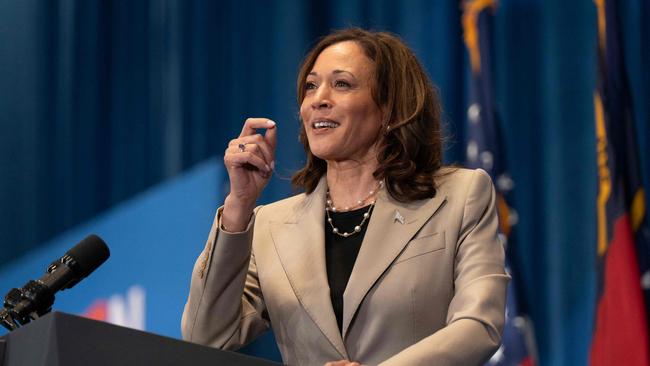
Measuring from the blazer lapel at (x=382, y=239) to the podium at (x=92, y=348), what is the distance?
24.1 inches

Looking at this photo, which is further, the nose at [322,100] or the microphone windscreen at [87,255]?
the nose at [322,100]

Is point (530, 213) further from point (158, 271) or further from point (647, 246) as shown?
point (158, 271)

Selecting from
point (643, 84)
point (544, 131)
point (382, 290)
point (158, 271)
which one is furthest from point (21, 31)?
point (382, 290)

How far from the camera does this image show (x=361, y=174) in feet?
7.50

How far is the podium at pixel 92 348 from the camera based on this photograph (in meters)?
1.30

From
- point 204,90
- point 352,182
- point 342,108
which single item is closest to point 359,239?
point 352,182

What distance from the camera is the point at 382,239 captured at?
2.10 metres

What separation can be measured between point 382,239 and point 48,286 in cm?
75

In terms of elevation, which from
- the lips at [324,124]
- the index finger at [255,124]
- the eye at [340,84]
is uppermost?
the eye at [340,84]

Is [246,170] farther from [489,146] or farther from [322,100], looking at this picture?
[489,146]

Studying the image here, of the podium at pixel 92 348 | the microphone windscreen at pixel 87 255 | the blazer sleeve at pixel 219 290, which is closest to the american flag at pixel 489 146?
the blazer sleeve at pixel 219 290

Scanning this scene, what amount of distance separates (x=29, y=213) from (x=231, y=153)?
254 cm

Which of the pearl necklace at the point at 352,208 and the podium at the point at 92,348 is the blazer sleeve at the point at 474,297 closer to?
the pearl necklace at the point at 352,208

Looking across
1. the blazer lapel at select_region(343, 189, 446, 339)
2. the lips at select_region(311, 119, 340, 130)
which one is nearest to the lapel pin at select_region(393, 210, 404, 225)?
the blazer lapel at select_region(343, 189, 446, 339)
